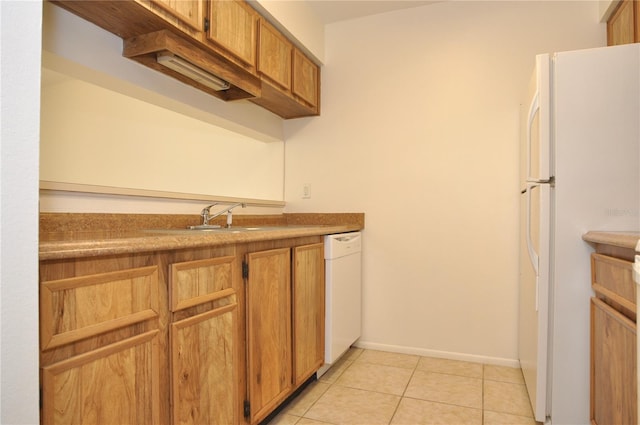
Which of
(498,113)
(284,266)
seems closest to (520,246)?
(498,113)

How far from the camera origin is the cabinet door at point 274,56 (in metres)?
2.21

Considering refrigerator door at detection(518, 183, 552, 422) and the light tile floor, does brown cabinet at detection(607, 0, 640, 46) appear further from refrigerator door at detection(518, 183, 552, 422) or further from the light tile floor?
the light tile floor

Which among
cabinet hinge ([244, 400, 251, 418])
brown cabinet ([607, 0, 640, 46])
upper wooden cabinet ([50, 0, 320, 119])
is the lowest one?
cabinet hinge ([244, 400, 251, 418])

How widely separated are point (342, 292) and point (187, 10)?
174 cm

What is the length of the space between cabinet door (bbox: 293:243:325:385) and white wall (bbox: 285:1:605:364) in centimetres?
72

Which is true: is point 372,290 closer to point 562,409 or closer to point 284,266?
point 284,266

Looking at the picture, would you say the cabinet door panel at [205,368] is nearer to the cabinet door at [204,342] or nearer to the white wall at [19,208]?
the cabinet door at [204,342]

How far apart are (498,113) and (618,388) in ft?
5.77

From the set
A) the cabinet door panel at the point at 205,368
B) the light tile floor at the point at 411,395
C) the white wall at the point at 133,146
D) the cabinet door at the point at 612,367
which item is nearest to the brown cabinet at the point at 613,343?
the cabinet door at the point at 612,367

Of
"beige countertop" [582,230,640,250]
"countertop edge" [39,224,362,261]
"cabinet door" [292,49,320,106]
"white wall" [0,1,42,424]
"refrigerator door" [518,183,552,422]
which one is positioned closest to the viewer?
"white wall" [0,1,42,424]

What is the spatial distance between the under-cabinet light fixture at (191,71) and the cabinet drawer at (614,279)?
6.19ft

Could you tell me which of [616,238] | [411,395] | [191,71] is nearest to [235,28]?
[191,71]

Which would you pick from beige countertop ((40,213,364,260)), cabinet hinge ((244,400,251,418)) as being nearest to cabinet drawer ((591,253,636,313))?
beige countertop ((40,213,364,260))

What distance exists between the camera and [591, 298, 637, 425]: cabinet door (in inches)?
47.9
